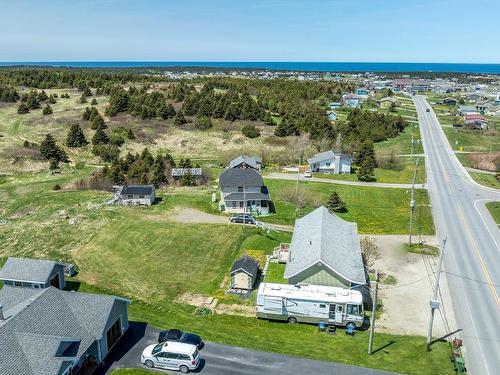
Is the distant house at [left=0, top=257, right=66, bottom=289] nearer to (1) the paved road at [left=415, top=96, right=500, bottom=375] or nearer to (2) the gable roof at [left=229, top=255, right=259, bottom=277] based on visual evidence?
(2) the gable roof at [left=229, top=255, right=259, bottom=277]

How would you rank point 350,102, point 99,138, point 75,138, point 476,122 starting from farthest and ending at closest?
point 350,102 → point 476,122 → point 75,138 → point 99,138

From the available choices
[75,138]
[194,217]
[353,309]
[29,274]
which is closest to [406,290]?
[353,309]

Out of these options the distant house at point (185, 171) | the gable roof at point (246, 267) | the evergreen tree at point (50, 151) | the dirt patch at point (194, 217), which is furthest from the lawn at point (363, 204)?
the evergreen tree at point (50, 151)

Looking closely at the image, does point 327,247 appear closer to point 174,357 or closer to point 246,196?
point 174,357

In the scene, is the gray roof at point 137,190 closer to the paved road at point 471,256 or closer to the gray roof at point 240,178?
the gray roof at point 240,178

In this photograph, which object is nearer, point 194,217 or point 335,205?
point 194,217

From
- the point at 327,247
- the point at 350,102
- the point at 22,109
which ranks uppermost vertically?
the point at 350,102

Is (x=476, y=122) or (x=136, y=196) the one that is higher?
(x=476, y=122)

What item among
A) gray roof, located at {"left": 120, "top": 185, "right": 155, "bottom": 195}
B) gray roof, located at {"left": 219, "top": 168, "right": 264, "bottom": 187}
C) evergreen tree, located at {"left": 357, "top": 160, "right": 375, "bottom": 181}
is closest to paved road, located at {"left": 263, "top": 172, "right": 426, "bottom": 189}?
evergreen tree, located at {"left": 357, "top": 160, "right": 375, "bottom": 181}
